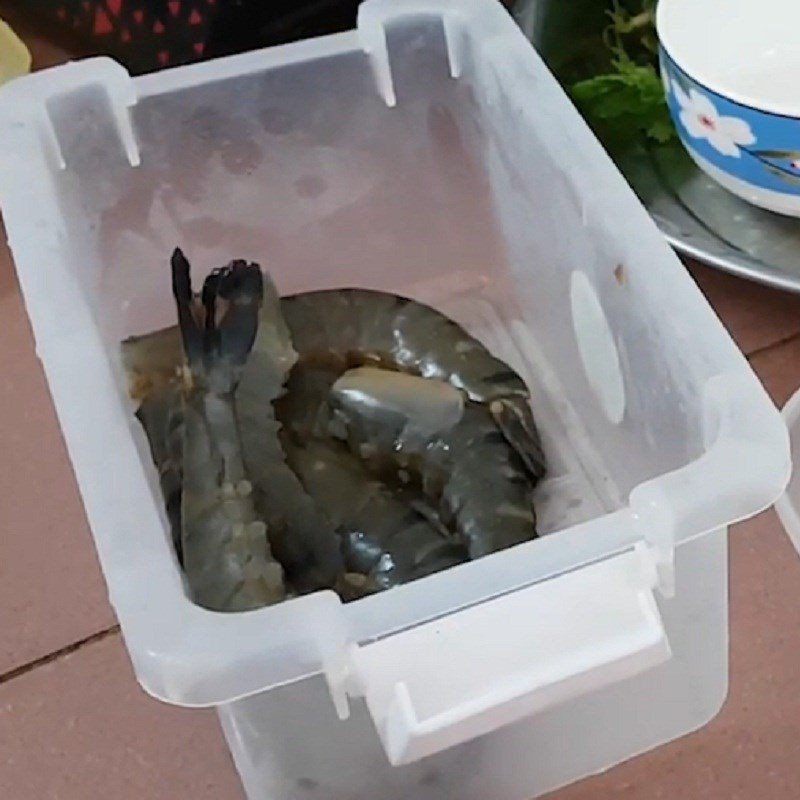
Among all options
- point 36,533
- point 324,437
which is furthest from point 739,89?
point 36,533

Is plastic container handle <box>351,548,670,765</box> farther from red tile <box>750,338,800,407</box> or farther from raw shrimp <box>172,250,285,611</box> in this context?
red tile <box>750,338,800,407</box>

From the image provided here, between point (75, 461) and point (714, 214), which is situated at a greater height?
point (75, 461)

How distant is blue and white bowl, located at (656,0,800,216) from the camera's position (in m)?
0.58

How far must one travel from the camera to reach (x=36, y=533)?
0.58m

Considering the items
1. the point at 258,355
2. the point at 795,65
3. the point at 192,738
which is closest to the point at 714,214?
the point at 795,65

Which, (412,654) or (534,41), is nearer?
(412,654)

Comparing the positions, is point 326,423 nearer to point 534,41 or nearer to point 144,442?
point 144,442

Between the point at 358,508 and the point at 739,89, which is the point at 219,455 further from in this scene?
the point at 739,89

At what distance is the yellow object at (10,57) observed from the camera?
70 centimetres

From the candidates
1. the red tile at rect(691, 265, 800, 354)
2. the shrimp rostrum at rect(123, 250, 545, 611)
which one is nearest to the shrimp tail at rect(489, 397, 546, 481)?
the shrimp rostrum at rect(123, 250, 545, 611)

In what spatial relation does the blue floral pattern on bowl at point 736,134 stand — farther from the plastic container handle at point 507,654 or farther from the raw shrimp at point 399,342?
the plastic container handle at point 507,654

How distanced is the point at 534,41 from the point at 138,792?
40cm

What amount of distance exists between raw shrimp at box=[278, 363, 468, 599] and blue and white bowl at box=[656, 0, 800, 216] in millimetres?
192

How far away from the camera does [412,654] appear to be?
39cm
